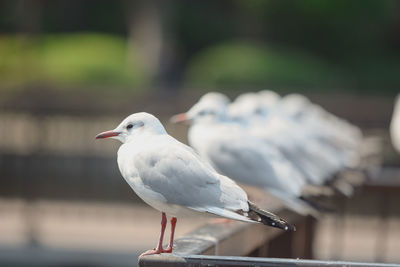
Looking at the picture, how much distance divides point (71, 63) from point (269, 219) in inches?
678

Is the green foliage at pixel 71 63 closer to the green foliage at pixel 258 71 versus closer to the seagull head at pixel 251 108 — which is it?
the green foliage at pixel 258 71

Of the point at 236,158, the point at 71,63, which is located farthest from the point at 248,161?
the point at 71,63

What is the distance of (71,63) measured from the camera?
66.5ft

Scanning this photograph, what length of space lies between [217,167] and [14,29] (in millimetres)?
22071

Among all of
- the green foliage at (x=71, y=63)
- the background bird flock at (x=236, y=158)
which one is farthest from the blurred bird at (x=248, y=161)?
the green foliage at (x=71, y=63)

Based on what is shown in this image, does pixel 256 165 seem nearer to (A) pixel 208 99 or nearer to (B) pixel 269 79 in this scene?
(A) pixel 208 99

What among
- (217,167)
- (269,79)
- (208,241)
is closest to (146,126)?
(208,241)

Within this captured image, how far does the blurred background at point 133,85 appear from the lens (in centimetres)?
1028

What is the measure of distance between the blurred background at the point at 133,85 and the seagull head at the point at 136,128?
461 cm

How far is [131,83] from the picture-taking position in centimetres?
1955

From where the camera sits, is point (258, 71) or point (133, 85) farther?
point (133, 85)

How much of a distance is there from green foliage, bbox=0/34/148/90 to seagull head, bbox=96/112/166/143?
567 inches

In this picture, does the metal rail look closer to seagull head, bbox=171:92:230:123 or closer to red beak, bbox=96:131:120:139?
red beak, bbox=96:131:120:139

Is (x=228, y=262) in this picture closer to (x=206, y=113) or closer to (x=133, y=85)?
(x=206, y=113)
